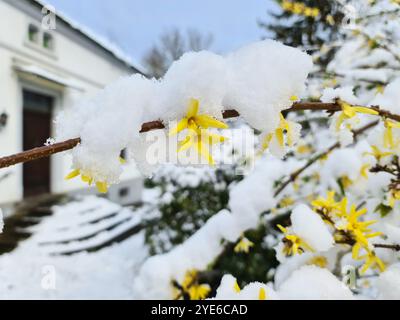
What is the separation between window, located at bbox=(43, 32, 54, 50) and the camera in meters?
7.45

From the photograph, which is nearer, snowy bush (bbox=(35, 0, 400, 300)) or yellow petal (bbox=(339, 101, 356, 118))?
snowy bush (bbox=(35, 0, 400, 300))

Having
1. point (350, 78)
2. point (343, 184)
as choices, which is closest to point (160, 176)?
point (350, 78)

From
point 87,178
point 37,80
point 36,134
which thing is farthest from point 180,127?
point 36,134

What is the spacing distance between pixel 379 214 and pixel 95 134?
88cm

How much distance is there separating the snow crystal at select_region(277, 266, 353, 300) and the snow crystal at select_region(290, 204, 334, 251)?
7cm

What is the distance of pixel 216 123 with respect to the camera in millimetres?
405

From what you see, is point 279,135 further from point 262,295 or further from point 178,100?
point 262,295

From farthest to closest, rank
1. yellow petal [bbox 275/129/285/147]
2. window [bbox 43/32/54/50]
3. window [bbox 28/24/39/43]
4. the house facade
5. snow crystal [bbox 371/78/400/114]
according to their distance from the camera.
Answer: window [bbox 43/32/54/50] < window [bbox 28/24/39/43] < the house facade < snow crystal [bbox 371/78/400/114] < yellow petal [bbox 275/129/285/147]

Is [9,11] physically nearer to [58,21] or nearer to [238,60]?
[58,21]

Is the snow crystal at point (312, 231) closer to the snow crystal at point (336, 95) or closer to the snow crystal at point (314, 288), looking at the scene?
the snow crystal at point (314, 288)

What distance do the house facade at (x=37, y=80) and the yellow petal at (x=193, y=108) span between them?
17.1 ft

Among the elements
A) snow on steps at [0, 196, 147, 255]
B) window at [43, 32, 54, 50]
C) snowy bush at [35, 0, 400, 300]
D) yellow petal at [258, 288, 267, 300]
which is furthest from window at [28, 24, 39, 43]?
yellow petal at [258, 288, 267, 300]

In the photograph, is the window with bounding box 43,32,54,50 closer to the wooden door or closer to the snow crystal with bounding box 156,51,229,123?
the wooden door

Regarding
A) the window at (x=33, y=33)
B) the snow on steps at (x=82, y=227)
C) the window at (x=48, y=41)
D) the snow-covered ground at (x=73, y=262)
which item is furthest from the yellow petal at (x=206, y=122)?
the window at (x=48, y=41)
